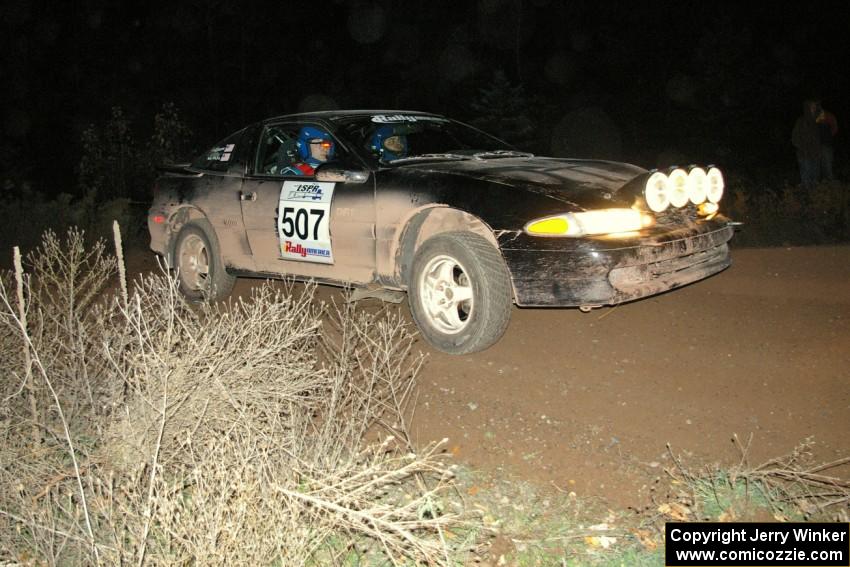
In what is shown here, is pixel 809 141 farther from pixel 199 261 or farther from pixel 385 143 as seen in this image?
pixel 199 261

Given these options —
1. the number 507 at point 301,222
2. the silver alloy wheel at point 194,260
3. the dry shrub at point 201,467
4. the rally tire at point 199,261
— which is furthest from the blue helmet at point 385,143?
the dry shrub at point 201,467

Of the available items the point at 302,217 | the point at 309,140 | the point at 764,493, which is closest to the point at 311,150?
the point at 309,140

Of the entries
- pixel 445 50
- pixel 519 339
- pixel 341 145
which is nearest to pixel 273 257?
pixel 341 145

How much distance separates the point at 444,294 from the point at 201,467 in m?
2.63

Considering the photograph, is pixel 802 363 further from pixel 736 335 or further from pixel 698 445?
pixel 698 445

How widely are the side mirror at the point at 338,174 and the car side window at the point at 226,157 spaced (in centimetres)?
129

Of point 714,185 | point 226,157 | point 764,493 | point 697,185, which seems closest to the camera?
point 764,493

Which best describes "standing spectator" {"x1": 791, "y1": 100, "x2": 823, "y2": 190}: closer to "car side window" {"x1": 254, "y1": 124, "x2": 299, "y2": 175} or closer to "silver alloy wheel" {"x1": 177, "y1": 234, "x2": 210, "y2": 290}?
"car side window" {"x1": 254, "y1": 124, "x2": 299, "y2": 175}

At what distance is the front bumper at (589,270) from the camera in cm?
473

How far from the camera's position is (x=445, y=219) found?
5.43m

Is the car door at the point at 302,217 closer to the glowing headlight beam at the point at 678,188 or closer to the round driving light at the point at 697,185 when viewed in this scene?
the glowing headlight beam at the point at 678,188

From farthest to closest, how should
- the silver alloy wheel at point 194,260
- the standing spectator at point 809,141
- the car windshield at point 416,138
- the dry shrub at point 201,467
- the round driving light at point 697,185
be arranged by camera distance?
the standing spectator at point 809,141, the silver alloy wheel at point 194,260, the car windshield at point 416,138, the round driving light at point 697,185, the dry shrub at point 201,467

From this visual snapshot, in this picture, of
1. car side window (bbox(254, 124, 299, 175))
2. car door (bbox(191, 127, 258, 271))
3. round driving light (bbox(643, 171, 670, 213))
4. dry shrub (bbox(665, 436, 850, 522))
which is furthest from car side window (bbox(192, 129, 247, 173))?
dry shrub (bbox(665, 436, 850, 522))

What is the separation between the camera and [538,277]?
4.84m
